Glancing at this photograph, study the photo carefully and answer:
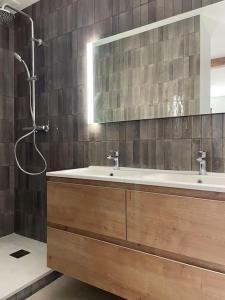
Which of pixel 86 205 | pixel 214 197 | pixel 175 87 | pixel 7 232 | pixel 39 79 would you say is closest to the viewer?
pixel 214 197

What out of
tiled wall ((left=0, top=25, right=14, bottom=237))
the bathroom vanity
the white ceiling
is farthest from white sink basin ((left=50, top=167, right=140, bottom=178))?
the white ceiling

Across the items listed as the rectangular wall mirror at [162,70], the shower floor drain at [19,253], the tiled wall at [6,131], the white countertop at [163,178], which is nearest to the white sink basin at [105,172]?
the white countertop at [163,178]

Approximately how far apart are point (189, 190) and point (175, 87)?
0.83m

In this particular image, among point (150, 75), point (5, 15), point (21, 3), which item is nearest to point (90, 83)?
point (150, 75)

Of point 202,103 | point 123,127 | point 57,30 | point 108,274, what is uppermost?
point 57,30

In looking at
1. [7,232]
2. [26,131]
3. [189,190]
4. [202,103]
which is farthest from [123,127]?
[7,232]

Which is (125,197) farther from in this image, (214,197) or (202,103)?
(202,103)

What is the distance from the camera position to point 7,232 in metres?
2.79

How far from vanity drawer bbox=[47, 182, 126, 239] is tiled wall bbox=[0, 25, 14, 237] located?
1224mm

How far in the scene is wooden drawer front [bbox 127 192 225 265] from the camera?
114cm

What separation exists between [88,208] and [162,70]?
1101 millimetres

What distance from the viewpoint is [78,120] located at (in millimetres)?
2258

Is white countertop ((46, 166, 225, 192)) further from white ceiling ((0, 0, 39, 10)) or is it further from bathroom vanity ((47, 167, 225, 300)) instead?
white ceiling ((0, 0, 39, 10))

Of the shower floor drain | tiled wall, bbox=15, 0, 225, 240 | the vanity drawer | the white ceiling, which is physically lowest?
the shower floor drain
